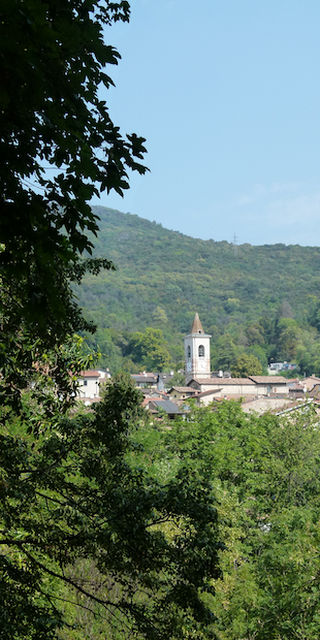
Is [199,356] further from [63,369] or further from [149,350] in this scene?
[63,369]

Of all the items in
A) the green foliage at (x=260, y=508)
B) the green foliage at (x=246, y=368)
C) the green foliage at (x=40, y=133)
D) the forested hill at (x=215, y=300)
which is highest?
the forested hill at (x=215, y=300)

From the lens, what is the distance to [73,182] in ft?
8.77

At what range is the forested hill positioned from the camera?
373 ft

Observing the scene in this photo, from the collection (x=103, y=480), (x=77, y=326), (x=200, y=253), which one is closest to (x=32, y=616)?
(x=103, y=480)

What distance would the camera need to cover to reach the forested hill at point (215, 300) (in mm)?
113688

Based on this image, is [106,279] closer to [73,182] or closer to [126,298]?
[126,298]

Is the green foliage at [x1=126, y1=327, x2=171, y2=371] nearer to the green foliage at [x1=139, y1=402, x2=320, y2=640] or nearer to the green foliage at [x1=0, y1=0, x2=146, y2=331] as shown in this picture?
the green foliage at [x1=139, y1=402, x2=320, y2=640]

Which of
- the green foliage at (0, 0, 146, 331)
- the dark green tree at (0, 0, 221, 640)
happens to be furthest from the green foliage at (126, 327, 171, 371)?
the green foliage at (0, 0, 146, 331)

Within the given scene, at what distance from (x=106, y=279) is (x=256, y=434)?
13337 cm

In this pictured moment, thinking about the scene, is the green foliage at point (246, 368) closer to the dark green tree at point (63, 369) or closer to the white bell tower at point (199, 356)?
the white bell tower at point (199, 356)

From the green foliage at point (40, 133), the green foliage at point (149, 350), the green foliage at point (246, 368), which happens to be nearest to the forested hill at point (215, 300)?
the green foliage at point (149, 350)

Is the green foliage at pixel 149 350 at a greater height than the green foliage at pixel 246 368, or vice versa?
the green foliage at pixel 149 350

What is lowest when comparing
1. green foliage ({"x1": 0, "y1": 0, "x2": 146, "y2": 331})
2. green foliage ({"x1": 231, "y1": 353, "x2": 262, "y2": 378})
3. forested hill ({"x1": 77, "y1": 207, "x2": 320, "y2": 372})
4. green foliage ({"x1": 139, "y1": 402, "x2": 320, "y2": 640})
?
green foliage ({"x1": 139, "y1": 402, "x2": 320, "y2": 640})

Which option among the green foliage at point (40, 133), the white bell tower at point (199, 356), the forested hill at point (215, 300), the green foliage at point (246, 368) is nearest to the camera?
the green foliage at point (40, 133)
